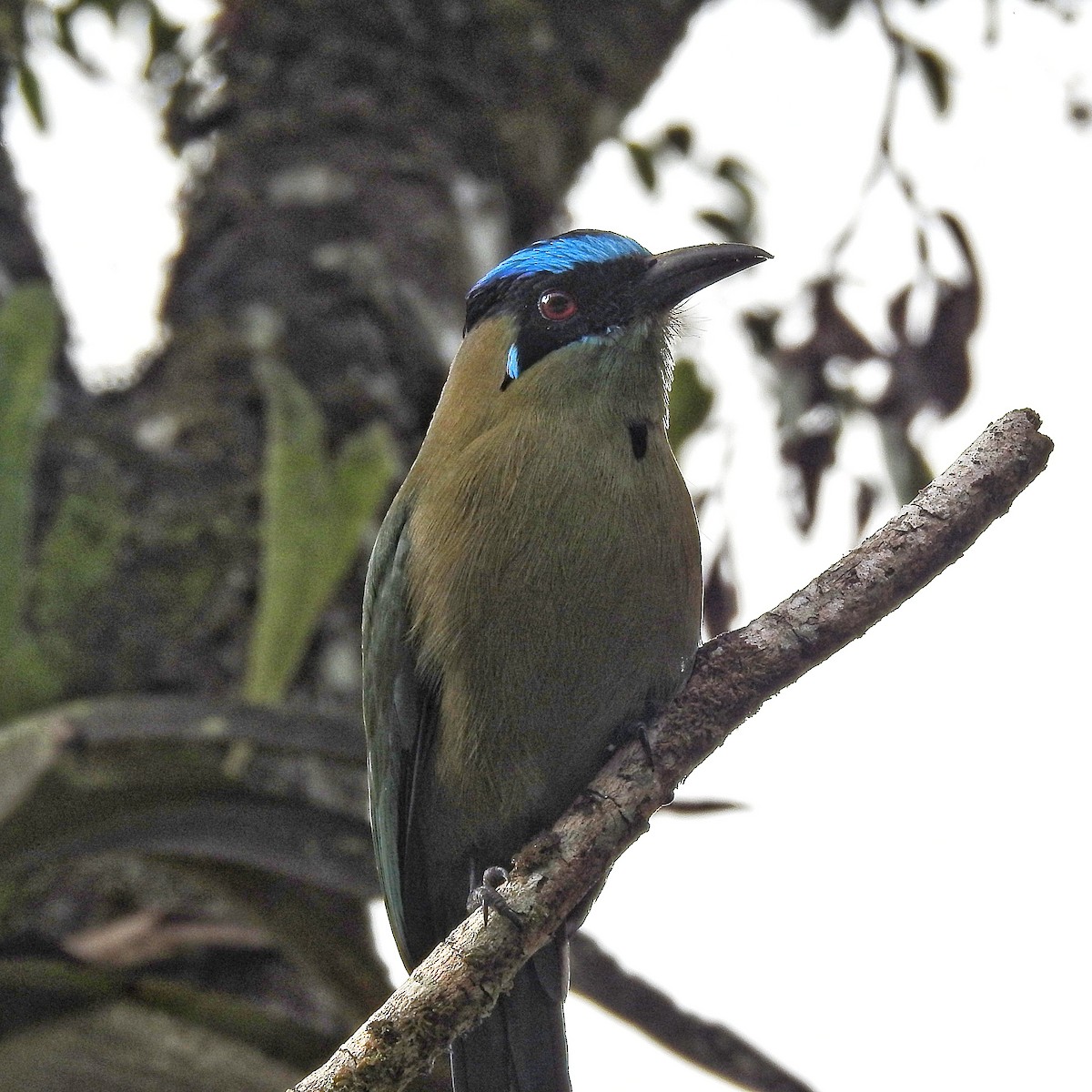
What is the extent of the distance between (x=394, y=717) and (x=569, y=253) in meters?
0.90

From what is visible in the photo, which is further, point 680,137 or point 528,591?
point 680,137

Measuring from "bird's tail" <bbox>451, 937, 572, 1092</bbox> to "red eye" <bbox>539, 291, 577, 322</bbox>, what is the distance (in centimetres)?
111

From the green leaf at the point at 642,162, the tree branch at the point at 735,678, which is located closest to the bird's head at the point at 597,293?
the tree branch at the point at 735,678

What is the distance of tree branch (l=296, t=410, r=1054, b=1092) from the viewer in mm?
1713

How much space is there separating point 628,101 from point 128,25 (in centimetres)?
179

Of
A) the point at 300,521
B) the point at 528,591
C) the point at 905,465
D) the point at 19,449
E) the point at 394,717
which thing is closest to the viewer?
the point at 528,591

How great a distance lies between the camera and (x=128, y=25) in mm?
5422

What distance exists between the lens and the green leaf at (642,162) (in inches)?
198

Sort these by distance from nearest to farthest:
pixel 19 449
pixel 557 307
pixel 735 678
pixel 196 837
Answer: pixel 735 678, pixel 557 307, pixel 196 837, pixel 19 449

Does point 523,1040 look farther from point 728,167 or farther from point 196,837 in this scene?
→ point 728,167

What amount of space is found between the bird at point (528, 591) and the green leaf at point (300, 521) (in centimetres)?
59

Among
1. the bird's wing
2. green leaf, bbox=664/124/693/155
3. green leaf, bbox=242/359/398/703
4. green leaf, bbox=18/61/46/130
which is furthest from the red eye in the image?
green leaf, bbox=18/61/46/130

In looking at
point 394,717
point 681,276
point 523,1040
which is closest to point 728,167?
point 681,276

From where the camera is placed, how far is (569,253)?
2803 mm
